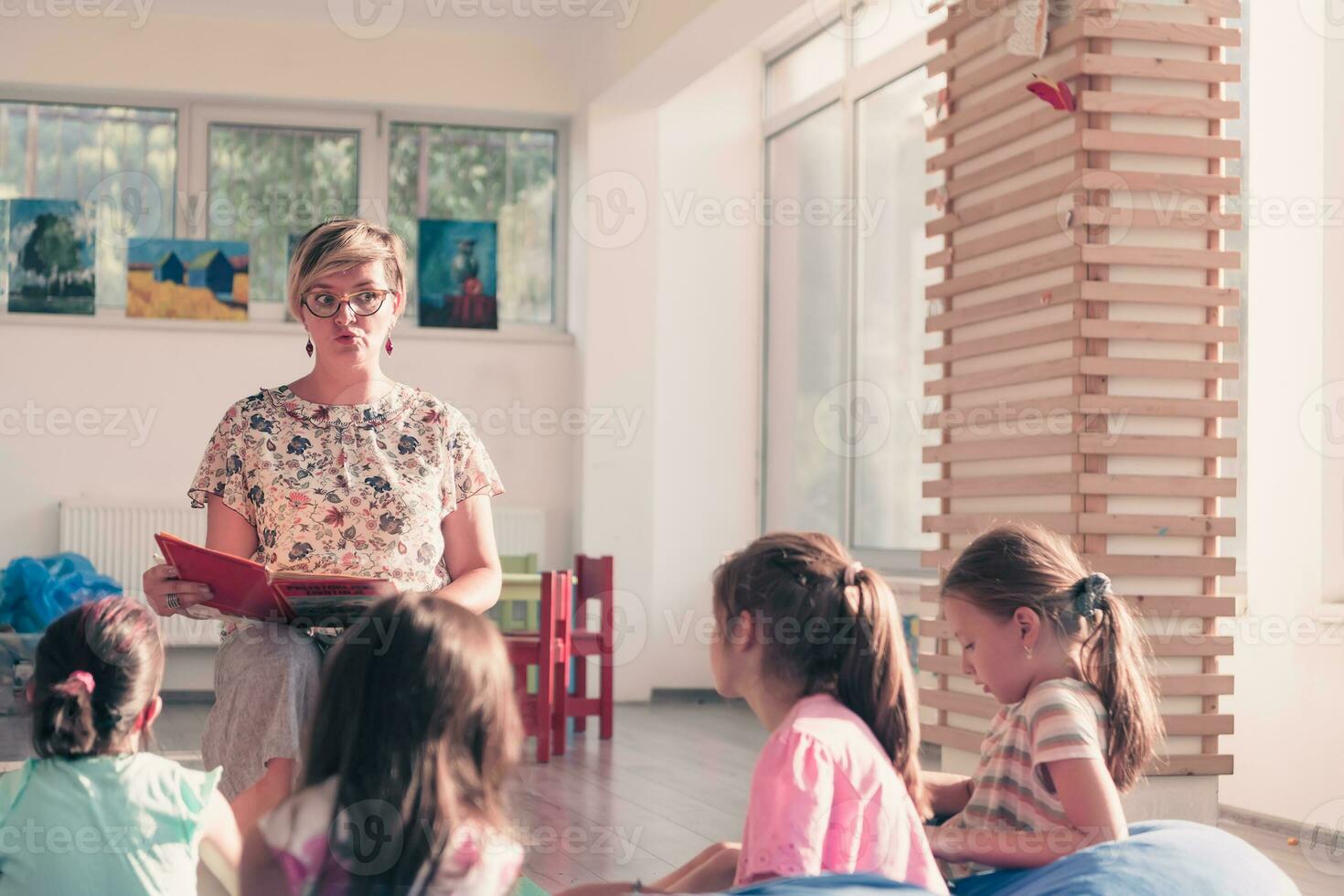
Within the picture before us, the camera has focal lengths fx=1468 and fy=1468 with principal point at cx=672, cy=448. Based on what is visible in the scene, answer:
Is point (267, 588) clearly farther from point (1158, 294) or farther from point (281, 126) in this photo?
point (281, 126)

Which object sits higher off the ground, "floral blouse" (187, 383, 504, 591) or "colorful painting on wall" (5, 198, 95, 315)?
"colorful painting on wall" (5, 198, 95, 315)

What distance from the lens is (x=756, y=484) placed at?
7.83 m

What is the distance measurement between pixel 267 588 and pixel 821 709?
923mm

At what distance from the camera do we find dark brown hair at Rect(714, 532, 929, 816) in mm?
1894

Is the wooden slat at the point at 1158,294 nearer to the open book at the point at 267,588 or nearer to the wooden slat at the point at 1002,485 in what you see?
the wooden slat at the point at 1002,485

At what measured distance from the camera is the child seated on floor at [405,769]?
1551mm

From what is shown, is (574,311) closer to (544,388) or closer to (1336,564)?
(544,388)

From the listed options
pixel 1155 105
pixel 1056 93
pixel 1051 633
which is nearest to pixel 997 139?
pixel 1056 93

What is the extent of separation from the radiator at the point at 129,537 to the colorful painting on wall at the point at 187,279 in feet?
3.26

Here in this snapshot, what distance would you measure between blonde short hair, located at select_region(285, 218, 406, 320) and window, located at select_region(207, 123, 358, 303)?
16.7ft

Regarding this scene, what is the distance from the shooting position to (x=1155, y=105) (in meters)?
3.96

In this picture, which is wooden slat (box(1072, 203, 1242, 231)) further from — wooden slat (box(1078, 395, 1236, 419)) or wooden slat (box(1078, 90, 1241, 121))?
wooden slat (box(1078, 395, 1236, 419))

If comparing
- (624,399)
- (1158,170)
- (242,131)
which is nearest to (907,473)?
(624,399)

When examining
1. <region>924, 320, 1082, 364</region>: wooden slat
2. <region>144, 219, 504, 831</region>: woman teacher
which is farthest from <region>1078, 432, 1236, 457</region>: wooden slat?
<region>144, 219, 504, 831</region>: woman teacher
